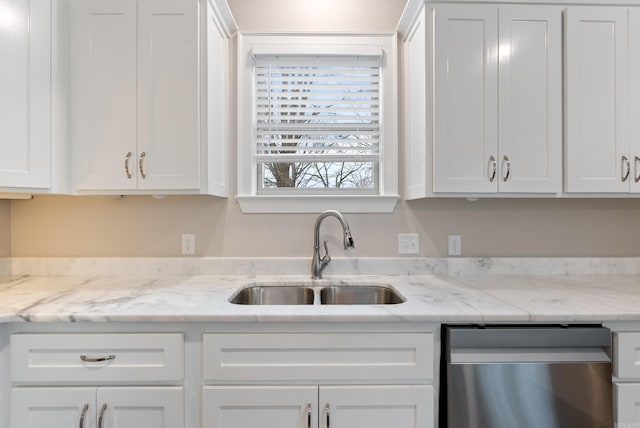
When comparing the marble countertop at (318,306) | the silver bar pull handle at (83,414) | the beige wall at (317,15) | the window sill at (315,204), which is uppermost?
the beige wall at (317,15)

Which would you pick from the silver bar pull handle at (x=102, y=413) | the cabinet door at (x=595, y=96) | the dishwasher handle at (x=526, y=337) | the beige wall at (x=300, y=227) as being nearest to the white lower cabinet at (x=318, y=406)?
the dishwasher handle at (x=526, y=337)

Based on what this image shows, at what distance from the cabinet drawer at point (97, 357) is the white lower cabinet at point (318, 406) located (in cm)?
19

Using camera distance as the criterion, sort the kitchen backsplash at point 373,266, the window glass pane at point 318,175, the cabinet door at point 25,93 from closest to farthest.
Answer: the cabinet door at point 25,93 → the kitchen backsplash at point 373,266 → the window glass pane at point 318,175

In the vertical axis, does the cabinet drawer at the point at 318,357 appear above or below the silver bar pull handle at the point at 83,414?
above

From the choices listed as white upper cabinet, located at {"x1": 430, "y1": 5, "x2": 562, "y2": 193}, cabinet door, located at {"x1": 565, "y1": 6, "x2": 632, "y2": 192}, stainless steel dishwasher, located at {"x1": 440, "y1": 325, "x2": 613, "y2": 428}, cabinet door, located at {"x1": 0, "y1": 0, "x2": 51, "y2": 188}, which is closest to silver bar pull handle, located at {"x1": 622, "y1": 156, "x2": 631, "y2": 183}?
cabinet door, located at {"x1": 565, "y1": 6, "x2": 632, "y2": 192}

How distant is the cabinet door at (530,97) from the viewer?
5.27 ft

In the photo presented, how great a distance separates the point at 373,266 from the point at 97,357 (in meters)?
1.32

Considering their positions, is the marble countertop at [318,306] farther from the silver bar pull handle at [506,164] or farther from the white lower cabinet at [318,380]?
the silver bar pull handle at [506,164]

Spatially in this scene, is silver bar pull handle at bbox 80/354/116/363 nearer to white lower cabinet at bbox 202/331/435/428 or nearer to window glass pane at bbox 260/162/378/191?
white lower cabinet at bbox 202/331/435/428

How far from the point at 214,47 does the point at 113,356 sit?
1.43 m

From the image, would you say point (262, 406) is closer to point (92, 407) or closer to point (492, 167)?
point (92, 407)

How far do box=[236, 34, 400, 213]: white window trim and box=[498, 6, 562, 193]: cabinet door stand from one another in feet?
1.84

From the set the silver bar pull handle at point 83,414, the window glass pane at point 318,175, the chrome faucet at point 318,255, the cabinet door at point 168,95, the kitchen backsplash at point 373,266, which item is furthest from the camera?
the window glass pane at point 318,175

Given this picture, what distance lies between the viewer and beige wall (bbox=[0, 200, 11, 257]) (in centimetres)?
186
